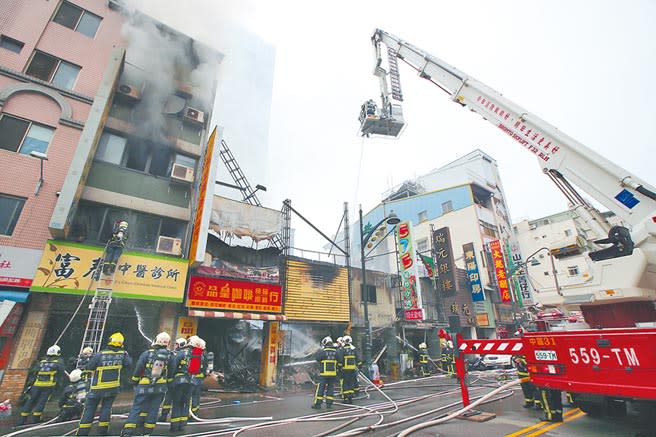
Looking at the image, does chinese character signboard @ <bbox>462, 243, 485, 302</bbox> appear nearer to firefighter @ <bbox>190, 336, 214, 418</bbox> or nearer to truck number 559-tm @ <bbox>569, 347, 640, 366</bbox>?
truck number 559-tm @ <bbox>569, 347, 640, 366</bbox>

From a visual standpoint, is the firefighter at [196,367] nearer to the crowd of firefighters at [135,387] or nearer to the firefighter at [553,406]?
the crowd of firefighters at [135,387]

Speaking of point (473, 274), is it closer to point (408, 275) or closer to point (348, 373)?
point (408, 275)

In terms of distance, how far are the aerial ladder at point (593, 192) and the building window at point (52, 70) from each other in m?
15.0

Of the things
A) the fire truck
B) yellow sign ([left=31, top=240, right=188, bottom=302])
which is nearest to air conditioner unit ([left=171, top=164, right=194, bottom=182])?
yellow sign ([left=31, top=240, right=188, bottom=302])

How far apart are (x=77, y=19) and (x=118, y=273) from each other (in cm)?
1245

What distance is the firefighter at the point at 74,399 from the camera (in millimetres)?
7467

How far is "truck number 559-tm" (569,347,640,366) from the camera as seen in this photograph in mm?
4058

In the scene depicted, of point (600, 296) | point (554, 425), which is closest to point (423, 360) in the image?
point (554, 425)

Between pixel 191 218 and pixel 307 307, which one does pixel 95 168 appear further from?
pixel 307 307

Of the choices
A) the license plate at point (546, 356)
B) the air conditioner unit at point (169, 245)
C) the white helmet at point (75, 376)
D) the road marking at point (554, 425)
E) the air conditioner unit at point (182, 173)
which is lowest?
the road marking at point (554, 425)

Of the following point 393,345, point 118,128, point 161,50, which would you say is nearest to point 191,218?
point 118,128

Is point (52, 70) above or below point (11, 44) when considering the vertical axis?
below

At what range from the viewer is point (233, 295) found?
43.1ft

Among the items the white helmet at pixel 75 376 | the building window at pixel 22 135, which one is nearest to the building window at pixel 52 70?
the building window at pixel 22 135
